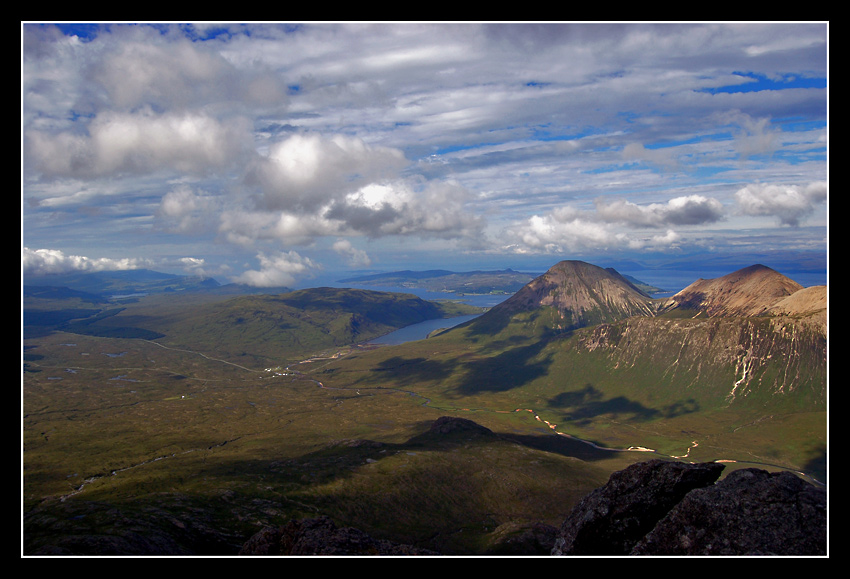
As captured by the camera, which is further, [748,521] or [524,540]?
[524,540]

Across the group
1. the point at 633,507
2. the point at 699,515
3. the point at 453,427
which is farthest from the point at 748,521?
the point at 453,427

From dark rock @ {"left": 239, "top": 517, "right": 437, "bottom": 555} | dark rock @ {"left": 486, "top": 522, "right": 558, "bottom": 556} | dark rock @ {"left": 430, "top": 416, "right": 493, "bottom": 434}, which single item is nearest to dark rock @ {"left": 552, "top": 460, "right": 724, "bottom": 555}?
dark rock @ {"left": 239, "top": 517, "right": 437, "bottom": 555}

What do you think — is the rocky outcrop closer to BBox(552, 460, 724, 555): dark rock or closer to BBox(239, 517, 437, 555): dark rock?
BBox(552, 460, 724, 555): dark rock

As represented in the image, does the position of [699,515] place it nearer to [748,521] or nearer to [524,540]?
[748,521]

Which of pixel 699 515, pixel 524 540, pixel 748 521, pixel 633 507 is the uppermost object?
pixel 748 521

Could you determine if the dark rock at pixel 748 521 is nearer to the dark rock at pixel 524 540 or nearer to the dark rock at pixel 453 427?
the dark rock at pixel 524 540

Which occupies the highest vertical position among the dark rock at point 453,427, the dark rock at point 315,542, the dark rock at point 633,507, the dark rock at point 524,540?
the dark rock at point 633,507

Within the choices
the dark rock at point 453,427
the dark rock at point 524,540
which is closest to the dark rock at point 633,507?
the dark rock at point 524,540
